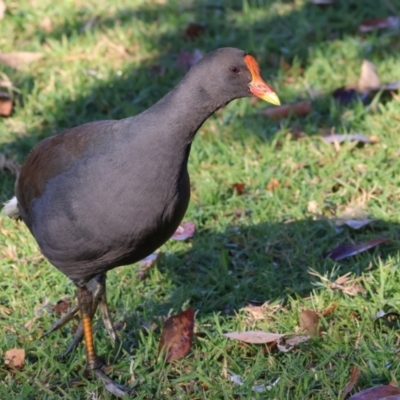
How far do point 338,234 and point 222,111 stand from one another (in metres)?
1.53

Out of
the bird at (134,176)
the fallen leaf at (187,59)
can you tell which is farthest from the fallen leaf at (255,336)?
the fallen leaf at (187,59)

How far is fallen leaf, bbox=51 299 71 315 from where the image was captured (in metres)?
4.15

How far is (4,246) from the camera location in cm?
461

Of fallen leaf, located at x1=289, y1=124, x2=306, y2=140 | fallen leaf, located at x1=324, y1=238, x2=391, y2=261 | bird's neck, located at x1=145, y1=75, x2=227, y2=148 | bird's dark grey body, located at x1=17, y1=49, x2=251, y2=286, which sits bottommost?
fallen leaf, located at x1=289, y1=124, x2=306, y2=140

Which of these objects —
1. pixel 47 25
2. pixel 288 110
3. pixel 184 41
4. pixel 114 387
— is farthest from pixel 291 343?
pixel 47 25

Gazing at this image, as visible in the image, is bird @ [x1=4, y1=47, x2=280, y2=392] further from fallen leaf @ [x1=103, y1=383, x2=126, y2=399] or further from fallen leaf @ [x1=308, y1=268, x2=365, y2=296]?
fallen leaf @ [x1=308, y1=268, x2=365, y2=296]

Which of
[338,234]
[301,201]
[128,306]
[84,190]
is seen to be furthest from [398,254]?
[84,190]

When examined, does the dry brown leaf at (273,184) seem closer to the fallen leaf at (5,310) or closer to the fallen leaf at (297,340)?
the fallen leaf at (297,340)

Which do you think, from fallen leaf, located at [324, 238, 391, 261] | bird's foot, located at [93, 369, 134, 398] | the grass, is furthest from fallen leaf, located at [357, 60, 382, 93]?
bird's foot, located at [93, 369, 134, 398]

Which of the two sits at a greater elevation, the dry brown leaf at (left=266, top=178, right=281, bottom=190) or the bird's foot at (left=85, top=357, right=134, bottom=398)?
the bird's foot at (left=85, top=357, right=134, bottom=398)

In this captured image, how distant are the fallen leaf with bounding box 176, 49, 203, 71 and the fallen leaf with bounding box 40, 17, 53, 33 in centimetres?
109

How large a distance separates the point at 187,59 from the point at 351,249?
2472mm

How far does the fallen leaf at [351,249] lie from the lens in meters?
4.29

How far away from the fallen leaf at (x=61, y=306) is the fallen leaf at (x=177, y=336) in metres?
0.60
